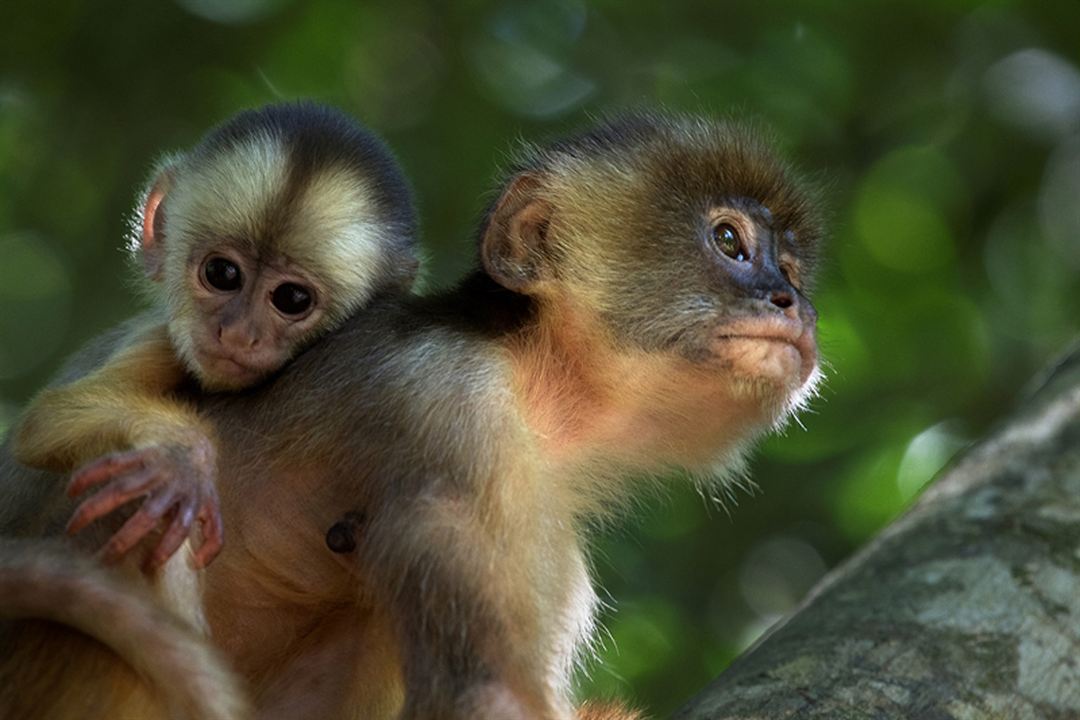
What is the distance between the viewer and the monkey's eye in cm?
461

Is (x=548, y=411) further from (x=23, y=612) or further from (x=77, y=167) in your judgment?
(x=77, y=167)

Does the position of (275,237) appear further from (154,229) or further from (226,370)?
(154,229)

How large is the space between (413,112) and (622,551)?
2585 mm

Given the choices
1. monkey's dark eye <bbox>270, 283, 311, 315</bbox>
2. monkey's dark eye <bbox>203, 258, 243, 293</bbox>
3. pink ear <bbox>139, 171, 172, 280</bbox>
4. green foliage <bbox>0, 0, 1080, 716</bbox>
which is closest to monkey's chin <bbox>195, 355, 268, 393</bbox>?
monkey's dark eye <bbox>270, 283, 311, 315</bbox>

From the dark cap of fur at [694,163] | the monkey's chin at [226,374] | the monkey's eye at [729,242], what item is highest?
the dark cap of fur at [694,163]

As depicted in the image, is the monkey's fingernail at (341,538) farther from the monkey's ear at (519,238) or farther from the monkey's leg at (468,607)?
the monkey's ear at (519,238)

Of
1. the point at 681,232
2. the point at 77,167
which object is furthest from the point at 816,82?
the point at 77,167

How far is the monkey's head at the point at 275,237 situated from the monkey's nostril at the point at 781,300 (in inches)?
51.7

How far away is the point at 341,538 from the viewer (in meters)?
4.10

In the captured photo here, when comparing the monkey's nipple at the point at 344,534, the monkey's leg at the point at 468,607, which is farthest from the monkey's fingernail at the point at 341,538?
the monkey's leg at the point at 468,607

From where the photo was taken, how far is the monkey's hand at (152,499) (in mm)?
3666

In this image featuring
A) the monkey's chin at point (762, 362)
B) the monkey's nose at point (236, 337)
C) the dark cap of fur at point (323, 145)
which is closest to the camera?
the monkey's chin at point (762, 362)

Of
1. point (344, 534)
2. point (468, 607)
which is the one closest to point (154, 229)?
point (344, 534)

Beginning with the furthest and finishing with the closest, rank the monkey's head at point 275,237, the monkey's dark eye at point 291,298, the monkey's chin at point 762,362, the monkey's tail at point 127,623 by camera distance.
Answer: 1. the monkey's dark eye at point 291,298
2. the monkey's head at point 275,237
3. the monkey's chin at point 762,362
4. the monkey's tail at point 127,623
